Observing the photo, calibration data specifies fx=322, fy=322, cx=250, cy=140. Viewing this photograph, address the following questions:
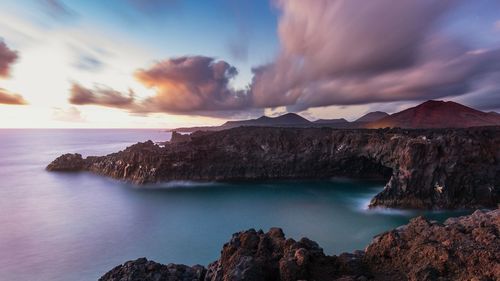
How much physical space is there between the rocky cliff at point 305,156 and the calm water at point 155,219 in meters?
2.46

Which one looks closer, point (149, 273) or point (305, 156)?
point (149, 273)

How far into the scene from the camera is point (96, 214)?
30438 mm

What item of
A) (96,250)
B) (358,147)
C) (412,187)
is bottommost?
(96,250)

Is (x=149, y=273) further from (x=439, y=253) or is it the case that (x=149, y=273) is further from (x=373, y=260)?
(x=439, y=253)

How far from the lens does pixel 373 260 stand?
30.7 ft

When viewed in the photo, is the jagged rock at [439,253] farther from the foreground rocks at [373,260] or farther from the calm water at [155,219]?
the calm water at [155,219]

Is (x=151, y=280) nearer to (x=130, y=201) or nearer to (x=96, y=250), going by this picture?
(x=96, y=250)

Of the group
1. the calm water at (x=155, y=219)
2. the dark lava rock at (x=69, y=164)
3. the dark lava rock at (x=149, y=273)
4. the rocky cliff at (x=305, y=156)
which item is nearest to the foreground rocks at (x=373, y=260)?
the dark lava rock at (x=149, y=273)

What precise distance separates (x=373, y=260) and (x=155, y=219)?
74.7 feet

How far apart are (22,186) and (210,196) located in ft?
85.6

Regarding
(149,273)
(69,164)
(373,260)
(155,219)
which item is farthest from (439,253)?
(69,164)

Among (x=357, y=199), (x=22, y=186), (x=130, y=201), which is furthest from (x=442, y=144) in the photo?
(x=22, y=186)

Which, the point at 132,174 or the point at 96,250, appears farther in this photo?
the point at 132,174

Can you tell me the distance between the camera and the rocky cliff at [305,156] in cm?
2873
